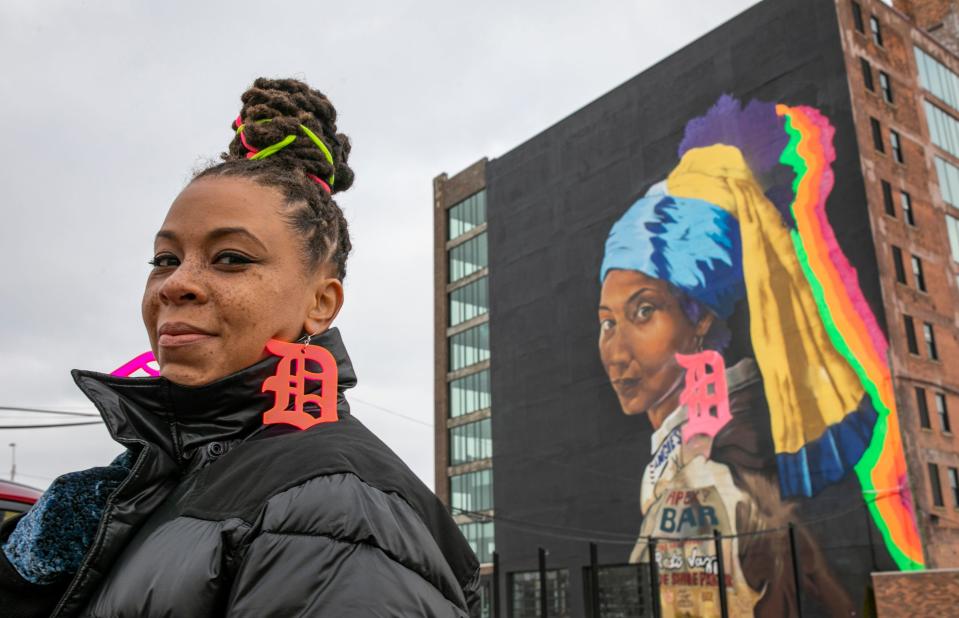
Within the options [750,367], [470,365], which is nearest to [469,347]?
[470,365]

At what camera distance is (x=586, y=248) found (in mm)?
46844

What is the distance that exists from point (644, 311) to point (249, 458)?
1628 inches

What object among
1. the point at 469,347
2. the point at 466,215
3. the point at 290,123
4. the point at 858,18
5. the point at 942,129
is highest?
the point at 858,18

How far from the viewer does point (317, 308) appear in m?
2.27

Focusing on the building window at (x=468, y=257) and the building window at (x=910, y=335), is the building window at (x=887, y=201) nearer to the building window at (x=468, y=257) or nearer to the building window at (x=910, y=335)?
the building window at (x=910, y=335)

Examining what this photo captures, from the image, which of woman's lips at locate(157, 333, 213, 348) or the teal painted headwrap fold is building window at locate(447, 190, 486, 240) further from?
woman's lips at locate(157, 333, 213, 348)

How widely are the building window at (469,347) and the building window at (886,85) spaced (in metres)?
24.6

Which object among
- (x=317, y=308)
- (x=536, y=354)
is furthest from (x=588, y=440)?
(x=317, y=308)

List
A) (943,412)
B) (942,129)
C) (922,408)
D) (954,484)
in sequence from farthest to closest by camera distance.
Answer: (942,129)
(943,412)
(922,408)
(954,484)

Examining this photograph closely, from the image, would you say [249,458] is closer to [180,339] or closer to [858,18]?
[180,339]

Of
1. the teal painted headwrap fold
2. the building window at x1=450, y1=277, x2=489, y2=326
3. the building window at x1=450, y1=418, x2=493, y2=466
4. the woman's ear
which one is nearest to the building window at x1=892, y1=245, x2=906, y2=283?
the teal painted headwrap fold

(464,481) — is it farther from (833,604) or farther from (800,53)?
(800,53)

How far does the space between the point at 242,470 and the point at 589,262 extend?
45205 millimetres

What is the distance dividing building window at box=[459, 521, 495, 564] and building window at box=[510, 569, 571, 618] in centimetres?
284
